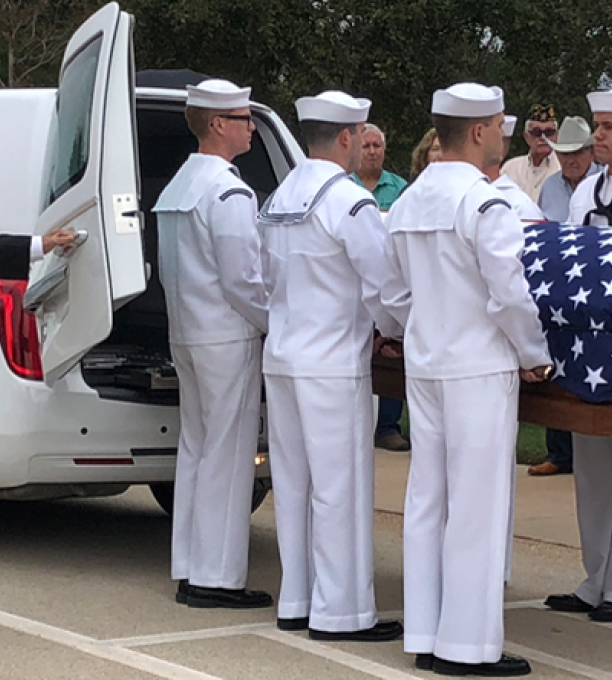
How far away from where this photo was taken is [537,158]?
1018 cm

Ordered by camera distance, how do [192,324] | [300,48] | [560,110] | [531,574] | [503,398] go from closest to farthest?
1. [503,398]
2. [192,324]
3. [531,574]
4. [300,48]
5. [560,110]

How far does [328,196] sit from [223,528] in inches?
58.4

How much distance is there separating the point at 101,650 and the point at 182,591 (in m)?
0.95

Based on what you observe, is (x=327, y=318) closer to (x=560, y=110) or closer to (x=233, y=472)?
(x=233, y=472)

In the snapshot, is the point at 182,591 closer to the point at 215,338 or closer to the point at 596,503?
the point at 215,338

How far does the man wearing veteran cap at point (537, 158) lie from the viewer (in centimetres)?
1011

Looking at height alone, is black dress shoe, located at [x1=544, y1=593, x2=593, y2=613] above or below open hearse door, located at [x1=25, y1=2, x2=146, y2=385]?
below

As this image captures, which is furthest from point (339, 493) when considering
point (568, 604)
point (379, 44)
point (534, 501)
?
point (379, 44)

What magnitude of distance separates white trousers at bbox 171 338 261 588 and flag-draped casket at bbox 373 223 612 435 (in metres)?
1.31

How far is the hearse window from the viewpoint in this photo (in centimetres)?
643

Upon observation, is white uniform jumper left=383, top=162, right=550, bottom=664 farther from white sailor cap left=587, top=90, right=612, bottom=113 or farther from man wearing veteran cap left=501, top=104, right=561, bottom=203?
man wearing veteran cap left=501, top=104, right=561, bottom=203

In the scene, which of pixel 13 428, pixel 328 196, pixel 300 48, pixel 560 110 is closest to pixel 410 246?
pixel 328 196

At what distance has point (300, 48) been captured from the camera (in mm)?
16453

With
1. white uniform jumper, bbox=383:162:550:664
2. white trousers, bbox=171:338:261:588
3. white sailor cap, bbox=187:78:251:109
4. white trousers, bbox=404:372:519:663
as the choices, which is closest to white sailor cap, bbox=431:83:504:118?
white uniform jumper, bbox=383:162:550:664
